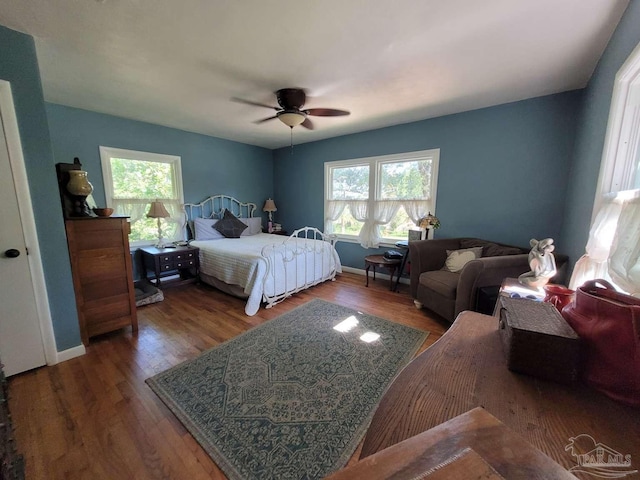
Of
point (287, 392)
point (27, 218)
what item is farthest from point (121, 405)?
point (27, 218)

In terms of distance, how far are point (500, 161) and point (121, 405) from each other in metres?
4.32

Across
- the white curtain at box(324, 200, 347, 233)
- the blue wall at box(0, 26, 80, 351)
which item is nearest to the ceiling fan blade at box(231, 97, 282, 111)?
the blue wall at box(0, 26, 80, 351)

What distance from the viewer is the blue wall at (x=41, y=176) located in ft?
5.71

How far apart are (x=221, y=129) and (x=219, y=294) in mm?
2627

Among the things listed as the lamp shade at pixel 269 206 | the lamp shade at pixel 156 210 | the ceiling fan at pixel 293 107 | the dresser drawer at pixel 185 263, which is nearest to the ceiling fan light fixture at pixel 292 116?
the ceiling fan at pixel 293 107

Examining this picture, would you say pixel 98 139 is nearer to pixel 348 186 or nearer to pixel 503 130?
pixel 348 186

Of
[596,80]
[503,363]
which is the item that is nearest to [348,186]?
[596,80]

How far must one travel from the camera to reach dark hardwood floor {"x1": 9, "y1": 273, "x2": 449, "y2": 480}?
127 cm

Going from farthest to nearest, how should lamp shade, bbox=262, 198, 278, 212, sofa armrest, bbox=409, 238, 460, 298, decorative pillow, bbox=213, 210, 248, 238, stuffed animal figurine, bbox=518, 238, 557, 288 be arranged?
lamp shade, bbox=262, 198, 278, 212, decorative pillow, bbox=213, 210, 248, 238, sofa armrest, bbox=409, 238, 460, 298, stuffed animal figurine, bbox=518, 238, 557, 288

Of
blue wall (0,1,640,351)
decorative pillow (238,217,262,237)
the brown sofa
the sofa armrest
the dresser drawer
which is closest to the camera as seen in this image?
blue wall (0,1,640,351)

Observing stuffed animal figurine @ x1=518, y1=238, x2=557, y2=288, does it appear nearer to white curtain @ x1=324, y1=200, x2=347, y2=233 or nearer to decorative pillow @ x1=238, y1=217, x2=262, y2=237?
white curtain @ x1=324, y1=200, x2=347, y2=233

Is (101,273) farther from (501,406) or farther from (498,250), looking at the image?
(498,250)

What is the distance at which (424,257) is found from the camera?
3096 millimetres

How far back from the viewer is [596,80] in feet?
6.93
